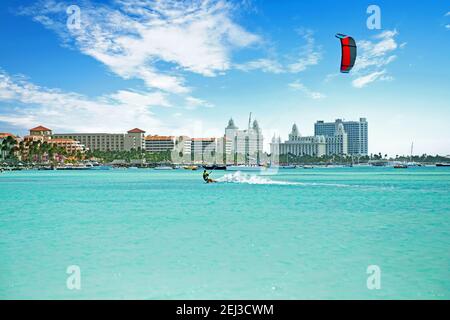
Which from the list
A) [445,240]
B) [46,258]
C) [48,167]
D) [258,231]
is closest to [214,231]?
[258,231]

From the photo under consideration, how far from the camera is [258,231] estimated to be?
69.6ft

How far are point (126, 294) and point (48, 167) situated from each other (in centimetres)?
15920

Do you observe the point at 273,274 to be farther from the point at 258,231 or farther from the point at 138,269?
the point at 258,231

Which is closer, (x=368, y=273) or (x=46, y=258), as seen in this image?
(x=368, y=273)

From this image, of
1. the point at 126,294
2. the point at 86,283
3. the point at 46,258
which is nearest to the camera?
the point at 126,294

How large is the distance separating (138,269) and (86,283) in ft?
5.86

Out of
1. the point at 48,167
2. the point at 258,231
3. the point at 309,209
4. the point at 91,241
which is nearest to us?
the point at 91,241

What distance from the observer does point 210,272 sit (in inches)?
523

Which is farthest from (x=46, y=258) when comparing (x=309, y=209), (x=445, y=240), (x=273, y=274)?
(x=309, y=209)
